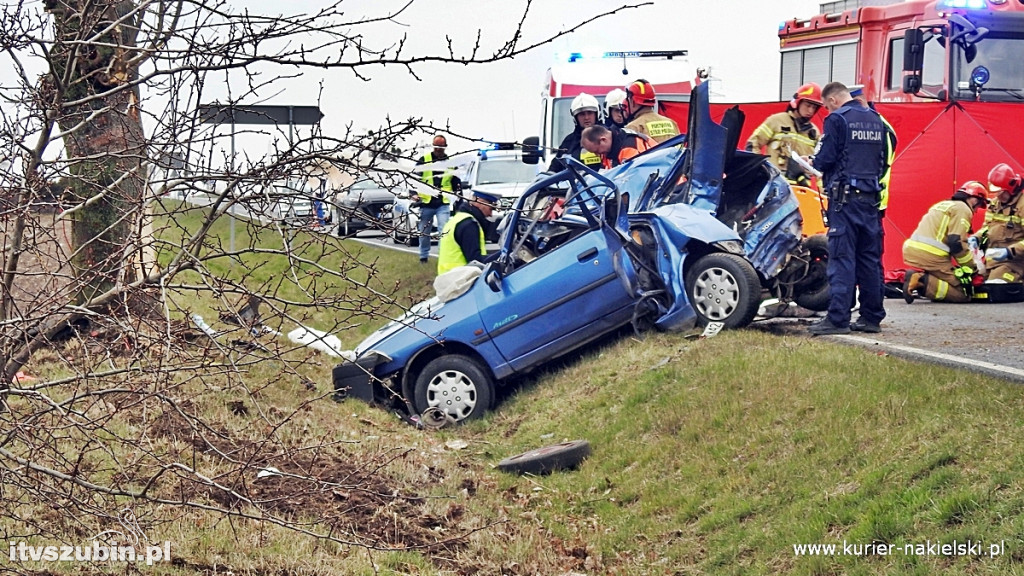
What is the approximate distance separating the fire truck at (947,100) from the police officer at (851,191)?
475 centimetres

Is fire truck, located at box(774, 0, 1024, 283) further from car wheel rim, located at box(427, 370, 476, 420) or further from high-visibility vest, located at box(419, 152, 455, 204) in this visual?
high-visibility vest, located at box(419, 152, 455, 204)

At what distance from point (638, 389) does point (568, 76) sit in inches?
372

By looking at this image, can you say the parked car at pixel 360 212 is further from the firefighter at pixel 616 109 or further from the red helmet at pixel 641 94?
the red helmet at pixel 641 94

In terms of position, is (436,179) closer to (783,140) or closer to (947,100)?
(783,140)

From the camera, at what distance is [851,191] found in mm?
8750

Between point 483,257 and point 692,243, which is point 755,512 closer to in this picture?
point 692,243

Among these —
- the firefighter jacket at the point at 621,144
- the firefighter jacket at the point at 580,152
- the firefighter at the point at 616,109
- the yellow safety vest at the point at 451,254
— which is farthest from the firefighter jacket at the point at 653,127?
the yellow safety vest at the point at 451,254

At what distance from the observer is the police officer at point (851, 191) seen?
8.73m

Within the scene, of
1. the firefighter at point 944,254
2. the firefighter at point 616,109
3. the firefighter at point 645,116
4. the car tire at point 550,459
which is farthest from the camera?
the firefighter at point 944,254

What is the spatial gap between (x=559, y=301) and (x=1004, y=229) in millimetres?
5578

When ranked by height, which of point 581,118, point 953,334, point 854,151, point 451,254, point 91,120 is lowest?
point 953,334

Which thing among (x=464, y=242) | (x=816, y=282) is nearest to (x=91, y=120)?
(x=464, y=242)

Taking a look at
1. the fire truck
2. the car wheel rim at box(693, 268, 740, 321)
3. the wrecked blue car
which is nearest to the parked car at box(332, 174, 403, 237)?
the wrecked blue car

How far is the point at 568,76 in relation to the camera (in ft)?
56.7
